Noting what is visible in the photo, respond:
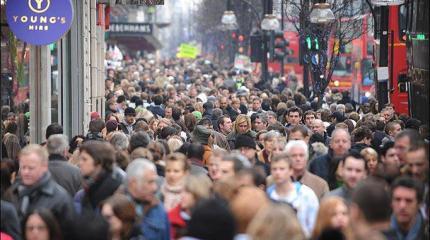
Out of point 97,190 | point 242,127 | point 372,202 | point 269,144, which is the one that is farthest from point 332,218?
point 242,127

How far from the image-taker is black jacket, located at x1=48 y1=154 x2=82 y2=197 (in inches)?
539

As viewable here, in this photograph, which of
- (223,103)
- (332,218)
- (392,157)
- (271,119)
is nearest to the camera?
(332,218)

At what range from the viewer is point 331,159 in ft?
48.9

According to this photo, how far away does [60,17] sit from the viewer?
1798 centimetres

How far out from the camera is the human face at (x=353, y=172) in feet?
41.0

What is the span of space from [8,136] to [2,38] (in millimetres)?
1516

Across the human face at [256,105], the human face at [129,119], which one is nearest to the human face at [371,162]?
the human face at [129,119]

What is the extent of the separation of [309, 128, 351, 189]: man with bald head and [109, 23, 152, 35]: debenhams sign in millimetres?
52434

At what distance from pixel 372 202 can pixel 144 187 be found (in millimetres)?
2366

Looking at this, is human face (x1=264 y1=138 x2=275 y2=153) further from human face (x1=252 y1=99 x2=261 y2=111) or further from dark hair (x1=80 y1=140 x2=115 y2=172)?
human face (x1=252 y1=99 x2=261 y2=111)

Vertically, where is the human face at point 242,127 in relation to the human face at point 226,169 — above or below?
below

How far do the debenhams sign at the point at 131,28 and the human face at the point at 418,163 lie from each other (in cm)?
5545

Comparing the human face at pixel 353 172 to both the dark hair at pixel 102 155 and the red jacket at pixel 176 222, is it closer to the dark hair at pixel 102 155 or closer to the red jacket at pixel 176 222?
the red jacket at pixel 176 222

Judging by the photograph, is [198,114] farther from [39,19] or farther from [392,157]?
[392,157]
